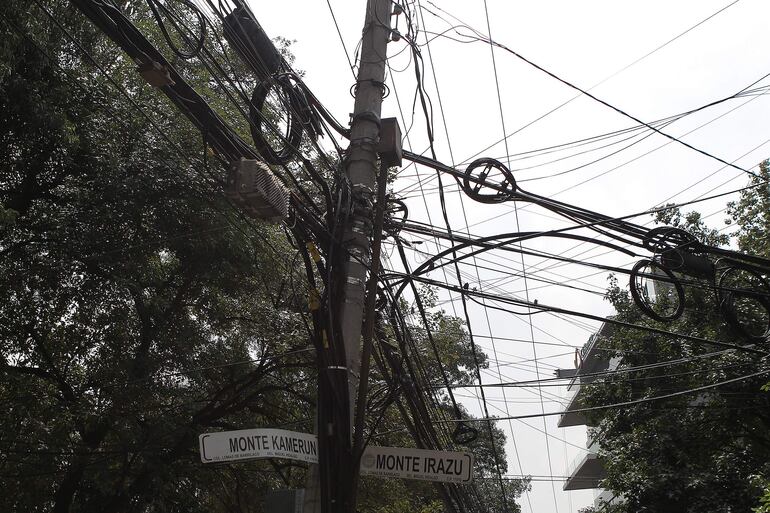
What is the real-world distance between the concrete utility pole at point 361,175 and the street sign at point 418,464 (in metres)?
0.35

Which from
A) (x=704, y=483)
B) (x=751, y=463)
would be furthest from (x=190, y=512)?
(x=751, y=463)

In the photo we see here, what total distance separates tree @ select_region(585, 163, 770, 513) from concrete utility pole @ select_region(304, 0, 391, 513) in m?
8.20

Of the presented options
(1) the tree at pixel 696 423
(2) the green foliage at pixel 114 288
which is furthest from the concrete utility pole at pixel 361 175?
(1) the tree at pixel 696 423

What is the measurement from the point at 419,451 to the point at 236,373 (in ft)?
25.7

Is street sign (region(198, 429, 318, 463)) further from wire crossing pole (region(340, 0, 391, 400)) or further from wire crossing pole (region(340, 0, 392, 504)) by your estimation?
wire crossing pole (region(340, 0, 391, 400))

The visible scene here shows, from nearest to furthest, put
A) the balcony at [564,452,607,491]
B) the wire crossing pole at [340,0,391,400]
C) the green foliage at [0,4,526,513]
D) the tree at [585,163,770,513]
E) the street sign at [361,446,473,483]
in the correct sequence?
the street sign at [361,446,473,483] → the wire crossing pole at [340,0,391,400] → the green foliage at [0,4,526,513] → the tree at [585,163,770,513] → the balcony at [564,452,607,491]

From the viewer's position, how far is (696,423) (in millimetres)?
14352

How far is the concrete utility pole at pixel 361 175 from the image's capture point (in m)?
5.85

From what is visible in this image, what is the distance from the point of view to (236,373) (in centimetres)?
1309

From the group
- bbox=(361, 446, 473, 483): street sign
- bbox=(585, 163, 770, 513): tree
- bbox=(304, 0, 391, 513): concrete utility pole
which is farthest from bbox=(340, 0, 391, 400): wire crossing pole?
bbox=(585, 163, 770, 513): tree

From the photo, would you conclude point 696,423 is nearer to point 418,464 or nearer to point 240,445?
point 418,464

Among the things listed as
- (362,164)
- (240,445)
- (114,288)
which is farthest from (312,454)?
(114,288)

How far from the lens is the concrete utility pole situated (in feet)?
19.2

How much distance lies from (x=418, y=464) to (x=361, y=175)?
7.60 feet
